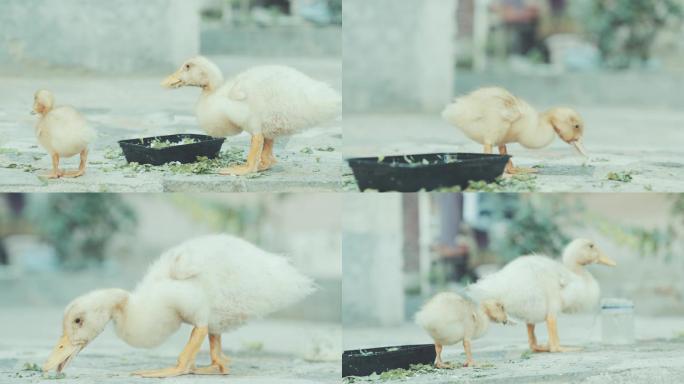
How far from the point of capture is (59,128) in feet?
16.7

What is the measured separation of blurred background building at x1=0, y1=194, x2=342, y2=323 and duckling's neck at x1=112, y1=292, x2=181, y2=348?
13.5 ft

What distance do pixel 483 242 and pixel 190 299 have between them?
569 cm

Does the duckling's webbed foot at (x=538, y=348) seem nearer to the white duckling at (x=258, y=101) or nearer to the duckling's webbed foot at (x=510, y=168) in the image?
the duckling's webbed foot at (x=510, y=168)

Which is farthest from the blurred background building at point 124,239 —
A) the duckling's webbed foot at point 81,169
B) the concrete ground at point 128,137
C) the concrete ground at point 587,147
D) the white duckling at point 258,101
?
the white duckling at point 258,101

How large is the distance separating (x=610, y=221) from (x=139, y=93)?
3.47 metres

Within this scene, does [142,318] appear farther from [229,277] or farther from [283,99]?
[283,99]

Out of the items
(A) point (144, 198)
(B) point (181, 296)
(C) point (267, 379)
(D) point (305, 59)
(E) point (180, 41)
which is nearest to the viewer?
(B) point (181, 296)

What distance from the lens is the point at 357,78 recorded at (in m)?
8.61

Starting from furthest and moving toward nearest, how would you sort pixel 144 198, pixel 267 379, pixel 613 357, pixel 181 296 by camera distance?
1. pixel 144 198
2. pixel 613 357
3. pixel 267 379
4. pixel 181 296

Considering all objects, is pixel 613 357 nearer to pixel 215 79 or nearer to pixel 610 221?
pixel 215 79

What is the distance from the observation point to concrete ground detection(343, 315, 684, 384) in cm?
479

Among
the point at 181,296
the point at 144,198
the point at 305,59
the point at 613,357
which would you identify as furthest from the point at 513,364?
the point at 144,198

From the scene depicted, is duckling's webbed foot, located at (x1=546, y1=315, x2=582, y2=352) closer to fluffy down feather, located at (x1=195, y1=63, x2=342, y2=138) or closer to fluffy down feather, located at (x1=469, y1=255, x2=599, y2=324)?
fluffy down feather, located at (x1=469, y1=255, x2=599, y2=324)

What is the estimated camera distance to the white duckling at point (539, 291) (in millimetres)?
5152
